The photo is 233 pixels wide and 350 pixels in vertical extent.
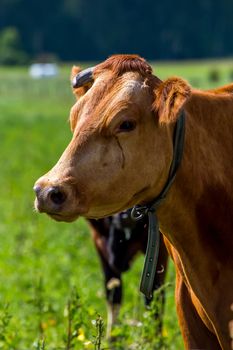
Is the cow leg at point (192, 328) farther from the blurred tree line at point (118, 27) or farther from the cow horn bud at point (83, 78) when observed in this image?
the blurred tree line at point (118, 27)

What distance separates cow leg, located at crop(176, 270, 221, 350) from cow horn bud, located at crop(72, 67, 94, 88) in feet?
3.85

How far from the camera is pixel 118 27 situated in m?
162

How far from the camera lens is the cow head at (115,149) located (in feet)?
16.8

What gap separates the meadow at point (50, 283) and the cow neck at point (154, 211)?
39cm

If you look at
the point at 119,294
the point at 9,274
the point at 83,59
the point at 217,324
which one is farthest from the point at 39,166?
the point at 83,59

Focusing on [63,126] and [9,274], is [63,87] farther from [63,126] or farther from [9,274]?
[9,274]

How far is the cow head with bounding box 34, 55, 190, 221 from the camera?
5.11 metres

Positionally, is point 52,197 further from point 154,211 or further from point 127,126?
point 154,211

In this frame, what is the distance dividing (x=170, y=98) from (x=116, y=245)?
423 cm

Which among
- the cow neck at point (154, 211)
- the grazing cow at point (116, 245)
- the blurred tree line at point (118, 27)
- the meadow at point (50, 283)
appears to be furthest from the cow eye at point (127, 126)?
the blurred tree line at point (118, 27)

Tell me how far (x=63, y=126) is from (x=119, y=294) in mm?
31477

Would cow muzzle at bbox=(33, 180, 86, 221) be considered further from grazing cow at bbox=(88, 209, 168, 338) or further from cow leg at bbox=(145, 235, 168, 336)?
grazing cow at bbox=(88, 209, 168, 338)

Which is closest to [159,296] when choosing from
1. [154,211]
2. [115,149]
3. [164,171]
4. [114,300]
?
[154,211]

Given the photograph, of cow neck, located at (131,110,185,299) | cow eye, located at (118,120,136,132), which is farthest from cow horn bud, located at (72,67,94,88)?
cow neck, located at (131,110,185,299)
